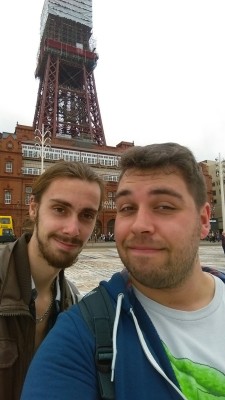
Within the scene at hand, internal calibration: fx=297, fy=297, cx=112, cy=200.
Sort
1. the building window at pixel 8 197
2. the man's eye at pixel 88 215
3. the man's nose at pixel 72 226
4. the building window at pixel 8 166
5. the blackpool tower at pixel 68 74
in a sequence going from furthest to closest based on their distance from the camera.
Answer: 1. the blackpool tower at pixel 68 74
2. the building window at pixel 8 166
3. the building window at pixel 8 197
4. the man's eye at pixel 88 215
5. the man's nose at pixel 72 226

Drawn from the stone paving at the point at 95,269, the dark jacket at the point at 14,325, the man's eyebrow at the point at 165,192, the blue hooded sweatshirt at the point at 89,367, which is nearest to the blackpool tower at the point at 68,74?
the stone paving at the point at 95,269

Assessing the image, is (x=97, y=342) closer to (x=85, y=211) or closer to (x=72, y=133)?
(x=85, y=211)

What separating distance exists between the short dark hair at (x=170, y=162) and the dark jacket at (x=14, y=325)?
3.06 ft

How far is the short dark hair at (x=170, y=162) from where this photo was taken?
160cm

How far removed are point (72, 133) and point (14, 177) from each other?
734 inches

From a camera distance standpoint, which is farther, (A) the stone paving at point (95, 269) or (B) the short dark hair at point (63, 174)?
(A) the stone paving at point (95, 269)

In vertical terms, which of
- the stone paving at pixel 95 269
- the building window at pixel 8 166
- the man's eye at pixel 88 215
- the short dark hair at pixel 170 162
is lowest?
the stone paving at pixel 95 269

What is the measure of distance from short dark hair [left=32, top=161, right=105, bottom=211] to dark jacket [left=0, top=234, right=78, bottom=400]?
2.54ft

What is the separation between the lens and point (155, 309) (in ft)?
4.75

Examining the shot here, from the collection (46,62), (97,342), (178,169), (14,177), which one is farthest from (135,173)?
(46,62)

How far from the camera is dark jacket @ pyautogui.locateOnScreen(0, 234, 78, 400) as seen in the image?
166 cm

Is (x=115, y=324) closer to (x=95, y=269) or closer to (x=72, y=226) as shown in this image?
(x=72, y=226)

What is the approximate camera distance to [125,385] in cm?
110

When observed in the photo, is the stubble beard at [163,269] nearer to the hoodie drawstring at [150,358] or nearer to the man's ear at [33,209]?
the hoodie drawstring at [150,358]
